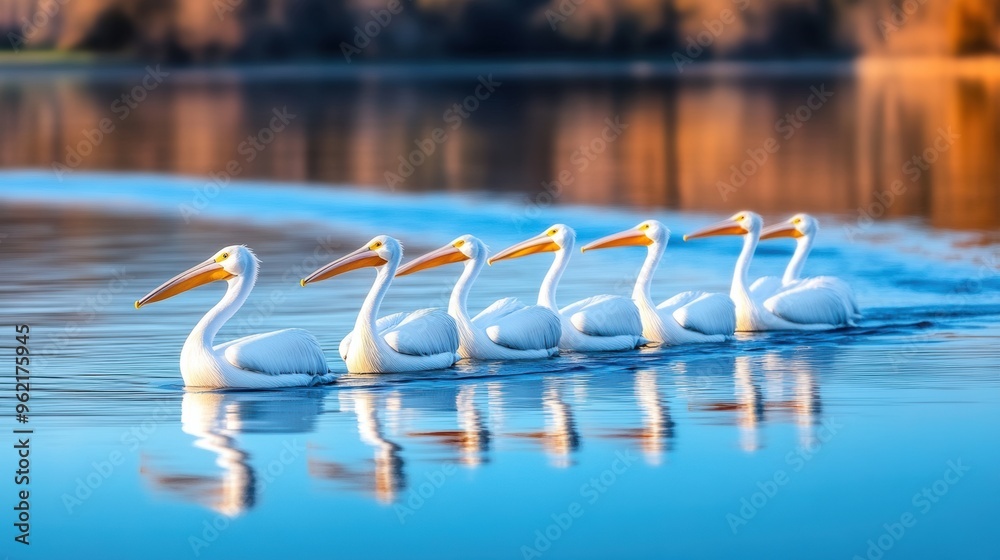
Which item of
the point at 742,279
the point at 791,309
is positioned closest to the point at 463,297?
the point at 742,279

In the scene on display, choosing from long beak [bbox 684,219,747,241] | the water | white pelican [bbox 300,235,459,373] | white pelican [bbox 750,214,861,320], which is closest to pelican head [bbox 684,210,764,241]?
long beak [bbox 684,219,747,241]

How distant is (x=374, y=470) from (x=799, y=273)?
5548 millimetres

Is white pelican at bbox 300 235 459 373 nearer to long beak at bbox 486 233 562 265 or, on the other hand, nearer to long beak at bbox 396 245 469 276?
long beak at bbox 396 245 469 276

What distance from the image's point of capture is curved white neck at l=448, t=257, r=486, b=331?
1156 cm

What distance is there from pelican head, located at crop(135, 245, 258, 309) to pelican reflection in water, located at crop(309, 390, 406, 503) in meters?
1.53

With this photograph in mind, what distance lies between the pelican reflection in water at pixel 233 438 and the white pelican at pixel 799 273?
3.79 metres

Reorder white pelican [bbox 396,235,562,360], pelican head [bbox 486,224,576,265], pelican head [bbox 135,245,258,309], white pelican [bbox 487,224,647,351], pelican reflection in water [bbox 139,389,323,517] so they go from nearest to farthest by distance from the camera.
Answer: pelican reflection in water [bbox 139,389,323,517], pelican head [bbox 135,245,258,309], white pelican [bbox 396,235,562,360], white pelican [bbox 487,224,647,351], pelican head [bbox 486,224,576,265]

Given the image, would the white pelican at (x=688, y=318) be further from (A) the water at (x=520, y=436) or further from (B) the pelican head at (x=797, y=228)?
(B) the pelican head at (x=797, y=228)

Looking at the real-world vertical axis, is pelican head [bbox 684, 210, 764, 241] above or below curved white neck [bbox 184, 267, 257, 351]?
above

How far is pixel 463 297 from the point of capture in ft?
38.4

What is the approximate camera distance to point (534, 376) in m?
11.2

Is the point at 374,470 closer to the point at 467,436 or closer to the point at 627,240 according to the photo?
the point at 467,436

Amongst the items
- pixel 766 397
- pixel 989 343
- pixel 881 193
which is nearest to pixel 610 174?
pixel 881 193

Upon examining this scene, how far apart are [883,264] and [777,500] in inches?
325
